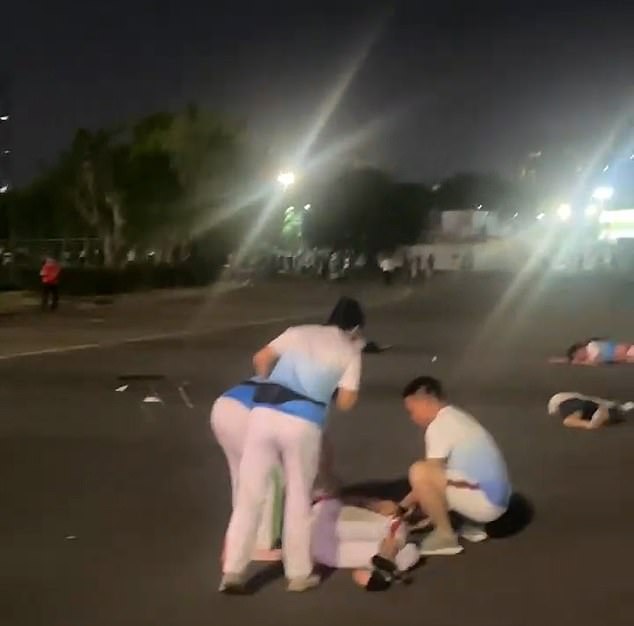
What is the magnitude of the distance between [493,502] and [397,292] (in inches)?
1963

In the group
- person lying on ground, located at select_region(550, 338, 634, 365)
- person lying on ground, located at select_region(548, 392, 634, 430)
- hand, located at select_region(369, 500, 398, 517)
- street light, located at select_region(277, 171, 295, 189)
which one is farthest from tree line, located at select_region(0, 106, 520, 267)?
hand, located at select_region(369, 500, 398, 517)

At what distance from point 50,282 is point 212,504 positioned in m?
29.9

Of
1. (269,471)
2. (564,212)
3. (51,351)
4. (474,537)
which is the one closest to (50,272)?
(51,351)

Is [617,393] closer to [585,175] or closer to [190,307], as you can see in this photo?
[190,307]

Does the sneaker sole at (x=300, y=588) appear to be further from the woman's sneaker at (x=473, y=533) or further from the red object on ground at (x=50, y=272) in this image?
the red object on ground at (x=50, y=272)

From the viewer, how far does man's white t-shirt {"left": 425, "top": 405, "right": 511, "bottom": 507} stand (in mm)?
8836

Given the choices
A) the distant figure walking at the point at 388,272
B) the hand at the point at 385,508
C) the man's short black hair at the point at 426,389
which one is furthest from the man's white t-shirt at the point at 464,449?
the distant figure walking at the point at 388,272

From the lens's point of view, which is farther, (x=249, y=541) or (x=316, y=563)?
(x=316, y=563)

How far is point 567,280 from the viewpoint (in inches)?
2933

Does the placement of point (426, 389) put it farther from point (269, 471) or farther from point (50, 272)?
point (50, 272)

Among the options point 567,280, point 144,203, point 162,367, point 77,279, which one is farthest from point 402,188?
point 162,367

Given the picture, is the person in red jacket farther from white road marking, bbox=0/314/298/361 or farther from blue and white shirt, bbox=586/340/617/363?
blue and white shirt, bbox=586/340/617/363

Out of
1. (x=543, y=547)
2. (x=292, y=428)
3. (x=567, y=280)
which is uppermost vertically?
(x=292, y=428)

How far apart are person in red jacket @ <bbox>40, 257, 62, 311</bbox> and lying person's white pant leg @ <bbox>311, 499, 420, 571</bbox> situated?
31.2 meters
